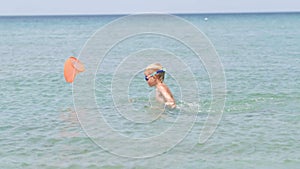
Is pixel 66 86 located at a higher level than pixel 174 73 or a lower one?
lower

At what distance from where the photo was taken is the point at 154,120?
710 inches

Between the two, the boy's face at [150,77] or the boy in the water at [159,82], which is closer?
the boy in the water at [159,82]

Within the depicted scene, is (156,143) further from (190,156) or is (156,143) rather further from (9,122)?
(9,122)

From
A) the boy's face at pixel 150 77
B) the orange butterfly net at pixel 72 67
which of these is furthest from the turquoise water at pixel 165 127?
the boy's face at pixel 150 77

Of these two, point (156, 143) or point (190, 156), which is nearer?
point (190, 156)

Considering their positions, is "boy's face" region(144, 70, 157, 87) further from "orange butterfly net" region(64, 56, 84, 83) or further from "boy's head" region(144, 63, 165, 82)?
→ "orange butterfly net" region(64, 56, 84, 83)

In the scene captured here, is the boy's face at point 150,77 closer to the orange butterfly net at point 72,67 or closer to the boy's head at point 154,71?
the boy's head at point 154,71

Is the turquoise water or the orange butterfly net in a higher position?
the orange butterfly net

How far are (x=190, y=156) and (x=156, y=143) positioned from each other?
1.59 m

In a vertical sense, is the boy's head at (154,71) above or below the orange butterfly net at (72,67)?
below

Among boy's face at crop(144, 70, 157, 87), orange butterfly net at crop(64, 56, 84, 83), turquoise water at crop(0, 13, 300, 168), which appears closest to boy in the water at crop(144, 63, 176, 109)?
boy's face at crop(144, 70, 157, 87)

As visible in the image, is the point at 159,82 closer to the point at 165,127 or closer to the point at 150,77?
the point at 150,77

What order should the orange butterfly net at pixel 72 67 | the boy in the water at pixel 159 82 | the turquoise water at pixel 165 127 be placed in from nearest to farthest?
1. the turquoise water at pixel 165 127
2. the boy in the water at pixel 159 82
3. the orange butterfly net at pixel 72 67

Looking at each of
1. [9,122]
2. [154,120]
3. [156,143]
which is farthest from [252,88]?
[9,122]
